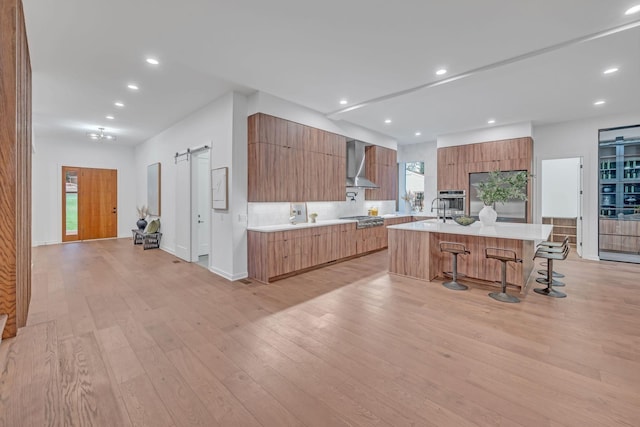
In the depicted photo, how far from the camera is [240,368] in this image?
2.19m

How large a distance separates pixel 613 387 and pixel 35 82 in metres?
7.60

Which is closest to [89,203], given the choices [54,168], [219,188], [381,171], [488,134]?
[54,168]

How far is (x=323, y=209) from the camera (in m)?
6.21

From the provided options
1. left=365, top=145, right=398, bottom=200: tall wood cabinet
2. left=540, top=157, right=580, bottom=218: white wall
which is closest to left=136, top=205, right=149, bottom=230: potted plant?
left=365, top=145, right=398, bottom=200: tall wood cabinet

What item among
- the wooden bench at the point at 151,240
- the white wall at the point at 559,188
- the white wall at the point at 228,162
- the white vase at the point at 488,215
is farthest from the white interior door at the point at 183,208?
the white wall at the point at 559,188

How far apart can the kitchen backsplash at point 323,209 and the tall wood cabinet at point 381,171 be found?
0.83 feet

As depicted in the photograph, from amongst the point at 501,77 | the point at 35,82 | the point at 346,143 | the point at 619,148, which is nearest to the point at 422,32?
the point at 501,77

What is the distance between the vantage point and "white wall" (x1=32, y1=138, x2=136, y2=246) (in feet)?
25.1

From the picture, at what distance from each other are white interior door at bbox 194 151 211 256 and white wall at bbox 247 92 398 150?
2225 mm

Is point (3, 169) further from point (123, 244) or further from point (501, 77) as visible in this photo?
point (123, 244)

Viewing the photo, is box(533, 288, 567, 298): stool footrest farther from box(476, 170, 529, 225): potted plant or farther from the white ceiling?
the white ceiling

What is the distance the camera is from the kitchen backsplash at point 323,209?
4.91m

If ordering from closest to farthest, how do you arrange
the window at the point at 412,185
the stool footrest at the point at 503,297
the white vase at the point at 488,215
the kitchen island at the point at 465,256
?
the stool footrest at the point at 503,297 < the kitchen island at the point at 465,256 < the white vase at the point at 488,215 < the window at the point at 412,185

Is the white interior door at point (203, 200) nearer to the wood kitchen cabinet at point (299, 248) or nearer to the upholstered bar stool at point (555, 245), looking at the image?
the wood kitchen cabinet at point (299, 248)
